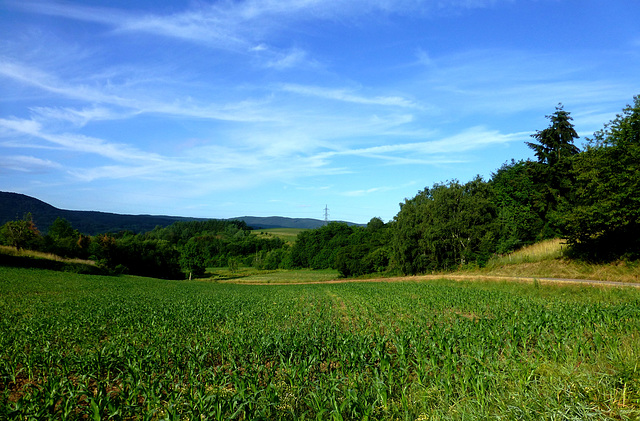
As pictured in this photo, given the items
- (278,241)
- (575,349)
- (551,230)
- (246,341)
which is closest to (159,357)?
(246,341)

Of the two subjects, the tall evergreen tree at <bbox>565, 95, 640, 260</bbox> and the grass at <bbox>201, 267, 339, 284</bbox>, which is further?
the grass at <bbox>201, 267, 339, 284</bbox>

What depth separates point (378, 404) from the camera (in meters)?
5.86

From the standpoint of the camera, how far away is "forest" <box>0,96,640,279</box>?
23.2 metres

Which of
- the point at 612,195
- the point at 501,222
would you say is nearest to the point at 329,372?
the point at 612,195

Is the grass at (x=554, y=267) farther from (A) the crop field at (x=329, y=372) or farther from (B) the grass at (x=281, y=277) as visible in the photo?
(B) the grass at (x=281, y=277)

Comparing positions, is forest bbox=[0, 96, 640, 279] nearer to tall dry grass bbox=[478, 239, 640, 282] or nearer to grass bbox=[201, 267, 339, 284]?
tall dry grass bbox=[478, 239, 640, 282]

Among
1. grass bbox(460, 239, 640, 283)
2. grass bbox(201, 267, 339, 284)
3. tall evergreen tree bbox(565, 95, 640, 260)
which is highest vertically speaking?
tall evergreen tree bbox(565, 95, 640, 260)

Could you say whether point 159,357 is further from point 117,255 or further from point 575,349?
point 117,255

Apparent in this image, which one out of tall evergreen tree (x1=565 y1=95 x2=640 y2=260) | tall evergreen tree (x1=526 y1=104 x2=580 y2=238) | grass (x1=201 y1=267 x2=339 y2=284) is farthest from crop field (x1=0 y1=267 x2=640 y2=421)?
grass (x1=201 y1=267 x2=339 y2=284)

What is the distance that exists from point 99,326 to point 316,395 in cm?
1044

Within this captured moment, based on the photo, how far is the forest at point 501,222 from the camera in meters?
23.2

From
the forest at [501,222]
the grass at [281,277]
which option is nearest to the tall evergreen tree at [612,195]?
the forest at [501,222]

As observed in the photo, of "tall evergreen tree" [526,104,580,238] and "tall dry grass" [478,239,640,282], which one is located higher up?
"tall evergreen tree" [526,104,580,238]

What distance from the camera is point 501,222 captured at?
45625 mm
